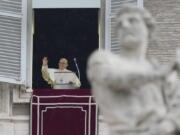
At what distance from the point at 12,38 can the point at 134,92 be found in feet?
64.3

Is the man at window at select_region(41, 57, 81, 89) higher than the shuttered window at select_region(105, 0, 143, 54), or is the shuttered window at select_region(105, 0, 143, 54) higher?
the shuttered window at select_region(105, 0, 143, 54)

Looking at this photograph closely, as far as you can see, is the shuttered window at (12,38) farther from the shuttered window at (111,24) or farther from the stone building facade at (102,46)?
the shuttered window at (111,24)

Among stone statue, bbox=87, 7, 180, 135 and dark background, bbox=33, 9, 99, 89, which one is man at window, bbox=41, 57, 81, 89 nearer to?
dark background, bbox=33, 9, 99, 89

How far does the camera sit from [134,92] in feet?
41.8

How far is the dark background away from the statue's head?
765 inches

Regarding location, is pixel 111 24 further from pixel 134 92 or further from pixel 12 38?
pixel 134 92

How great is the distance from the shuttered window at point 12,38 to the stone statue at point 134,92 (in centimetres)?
1917

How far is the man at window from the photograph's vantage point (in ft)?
107

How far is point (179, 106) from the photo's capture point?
1292cm

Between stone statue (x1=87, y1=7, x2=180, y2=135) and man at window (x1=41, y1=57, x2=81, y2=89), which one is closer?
stone statue (x1=87, y1=7, x2=180, y2=135)

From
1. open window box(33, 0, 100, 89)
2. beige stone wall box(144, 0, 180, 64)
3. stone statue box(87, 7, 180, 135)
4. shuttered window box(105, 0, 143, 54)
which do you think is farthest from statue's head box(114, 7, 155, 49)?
beige stone wall box(144, 0, 180, 64)

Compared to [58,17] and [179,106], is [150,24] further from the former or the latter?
[58,17]

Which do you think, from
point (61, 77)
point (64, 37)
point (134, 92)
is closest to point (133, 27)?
point (134, 92)

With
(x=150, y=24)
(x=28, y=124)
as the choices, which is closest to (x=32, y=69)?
(x=28, y=124)
